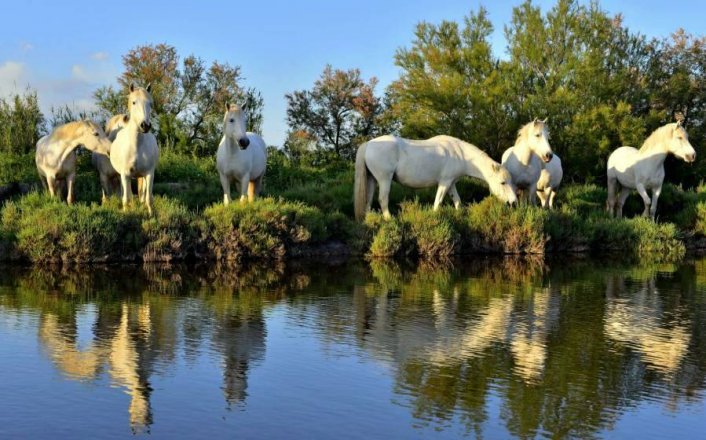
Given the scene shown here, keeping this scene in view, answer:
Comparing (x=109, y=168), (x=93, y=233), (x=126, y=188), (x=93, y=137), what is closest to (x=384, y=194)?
(x=126, y=188)

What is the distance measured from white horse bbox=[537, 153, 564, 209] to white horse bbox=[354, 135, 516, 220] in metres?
2.30

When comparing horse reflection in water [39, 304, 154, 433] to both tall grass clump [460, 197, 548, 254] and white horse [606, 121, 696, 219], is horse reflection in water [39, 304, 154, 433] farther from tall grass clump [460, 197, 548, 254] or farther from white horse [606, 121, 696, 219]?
white horse [606, 121, 696, 219]

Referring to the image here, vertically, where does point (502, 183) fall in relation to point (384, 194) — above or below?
above

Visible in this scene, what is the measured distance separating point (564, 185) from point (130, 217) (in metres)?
12.7

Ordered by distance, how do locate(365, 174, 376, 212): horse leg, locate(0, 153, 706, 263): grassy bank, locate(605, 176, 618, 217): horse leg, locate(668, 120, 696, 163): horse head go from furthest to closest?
locate(605, 176, 618, 217): horse leg → locate(668, 120, 696, 163): horse head → locate(365, 174, 376, 212): horse leg → locate(0, 153, 706, 263): grassy bank

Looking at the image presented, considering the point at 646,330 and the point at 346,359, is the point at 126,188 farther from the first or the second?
the point at 646,330

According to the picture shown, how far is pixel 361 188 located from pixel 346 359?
9.50 meters

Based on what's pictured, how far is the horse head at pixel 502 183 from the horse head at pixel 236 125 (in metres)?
4.95

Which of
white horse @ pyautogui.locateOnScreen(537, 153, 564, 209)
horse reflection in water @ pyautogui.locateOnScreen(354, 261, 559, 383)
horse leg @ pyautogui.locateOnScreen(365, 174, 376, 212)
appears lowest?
horse reflection in water @ pyautogui.locateOnScreen(354, 261, 559, 383)

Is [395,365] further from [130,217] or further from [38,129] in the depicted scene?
[38,129]

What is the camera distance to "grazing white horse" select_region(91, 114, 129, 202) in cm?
1535

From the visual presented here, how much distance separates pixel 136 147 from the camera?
44.0ft

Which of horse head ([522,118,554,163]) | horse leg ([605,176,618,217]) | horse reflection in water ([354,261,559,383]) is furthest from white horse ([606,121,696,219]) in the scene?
horse reflection in water ([354,261,559,383])

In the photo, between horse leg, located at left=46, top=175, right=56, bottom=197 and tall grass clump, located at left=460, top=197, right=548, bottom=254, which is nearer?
horse leg, located at left=46, top=175, right=56, bottom=197
